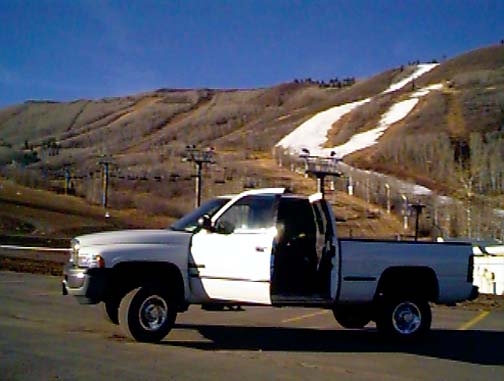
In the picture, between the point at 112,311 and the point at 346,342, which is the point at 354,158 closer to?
the point at 346,342

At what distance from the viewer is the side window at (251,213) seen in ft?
40.3

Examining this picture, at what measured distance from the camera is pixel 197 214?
1296 centimetres

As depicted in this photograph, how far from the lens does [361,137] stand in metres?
130

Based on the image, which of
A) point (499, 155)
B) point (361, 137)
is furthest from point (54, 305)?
point (361, 137)

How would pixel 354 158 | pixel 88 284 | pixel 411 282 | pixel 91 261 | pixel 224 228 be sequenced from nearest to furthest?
pixel 88 284, pixel 91 261, pixel 224 228, pixel 411 282, pixel 354 158

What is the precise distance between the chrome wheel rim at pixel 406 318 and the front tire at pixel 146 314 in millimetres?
3542

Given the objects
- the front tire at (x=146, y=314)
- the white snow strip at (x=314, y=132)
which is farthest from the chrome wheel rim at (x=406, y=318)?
Result: the white snow strip at (x=314, y=132)

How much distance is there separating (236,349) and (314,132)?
14014cm

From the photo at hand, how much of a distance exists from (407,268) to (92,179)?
104 metres

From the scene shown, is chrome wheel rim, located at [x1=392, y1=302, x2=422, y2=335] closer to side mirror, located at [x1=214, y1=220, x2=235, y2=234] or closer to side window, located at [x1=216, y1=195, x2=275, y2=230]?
side window, located at [x1=216, y1=195, x2=275, y2=230]

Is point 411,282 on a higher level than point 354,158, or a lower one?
lower

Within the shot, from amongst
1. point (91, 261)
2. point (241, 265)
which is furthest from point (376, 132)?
point (91, 261)

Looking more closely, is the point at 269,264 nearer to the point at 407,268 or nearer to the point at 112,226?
the point at 407,268

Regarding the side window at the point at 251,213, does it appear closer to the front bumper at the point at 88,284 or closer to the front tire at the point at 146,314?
the front tire at the point at 146,314
